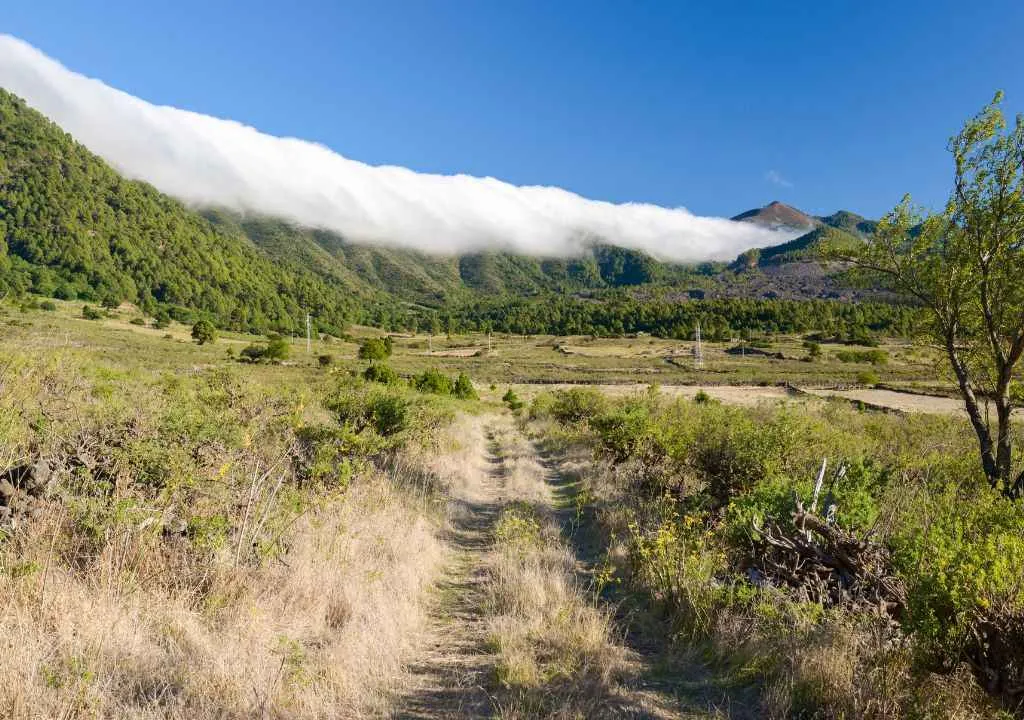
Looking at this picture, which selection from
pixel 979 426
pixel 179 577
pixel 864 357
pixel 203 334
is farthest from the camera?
pixel 864 357

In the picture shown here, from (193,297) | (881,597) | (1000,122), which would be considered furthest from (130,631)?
(193,297)

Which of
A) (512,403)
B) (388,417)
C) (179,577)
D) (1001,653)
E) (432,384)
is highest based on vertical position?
(1001,653)

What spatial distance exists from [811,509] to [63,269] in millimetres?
182379

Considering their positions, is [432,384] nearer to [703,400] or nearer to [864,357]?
[703,400]

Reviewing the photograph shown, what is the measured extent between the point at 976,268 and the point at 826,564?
18.9ft

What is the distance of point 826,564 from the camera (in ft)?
18.2

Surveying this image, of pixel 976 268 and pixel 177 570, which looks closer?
pixel 177 570

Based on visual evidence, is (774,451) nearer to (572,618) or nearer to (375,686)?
(572,618)

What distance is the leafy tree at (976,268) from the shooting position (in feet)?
25.2

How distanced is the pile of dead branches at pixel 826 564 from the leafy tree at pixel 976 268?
11.2 feet

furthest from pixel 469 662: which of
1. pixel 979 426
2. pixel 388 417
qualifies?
pixel 388 417

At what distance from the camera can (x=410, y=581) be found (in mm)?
6336

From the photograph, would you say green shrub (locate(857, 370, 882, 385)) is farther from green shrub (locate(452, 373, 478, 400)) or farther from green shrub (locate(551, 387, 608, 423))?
green shrub (locate(551, 387, 608, 423))

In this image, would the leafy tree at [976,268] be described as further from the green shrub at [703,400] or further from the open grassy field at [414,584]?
the green shrub at [703,400]
